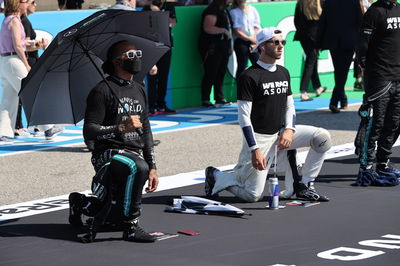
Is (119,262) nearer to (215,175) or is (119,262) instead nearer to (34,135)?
(215,175)

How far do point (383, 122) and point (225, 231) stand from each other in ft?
9.52

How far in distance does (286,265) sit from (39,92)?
2.75 metres

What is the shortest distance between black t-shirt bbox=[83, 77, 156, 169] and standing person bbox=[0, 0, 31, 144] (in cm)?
590

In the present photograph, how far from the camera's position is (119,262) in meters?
6.97

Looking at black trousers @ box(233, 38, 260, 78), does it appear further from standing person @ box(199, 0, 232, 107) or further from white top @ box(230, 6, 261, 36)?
standing person @ box(199, 0, 232, 107)

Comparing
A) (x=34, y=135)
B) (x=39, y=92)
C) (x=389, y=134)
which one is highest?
(x=39, y=92)

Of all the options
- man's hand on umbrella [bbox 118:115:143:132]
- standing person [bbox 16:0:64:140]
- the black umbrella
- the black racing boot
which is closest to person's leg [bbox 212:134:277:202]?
the black umbrella

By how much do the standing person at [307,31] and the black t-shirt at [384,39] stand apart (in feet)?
24.5

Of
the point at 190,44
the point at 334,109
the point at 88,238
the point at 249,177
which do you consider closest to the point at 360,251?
the point at 88,238

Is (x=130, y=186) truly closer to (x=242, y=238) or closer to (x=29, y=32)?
(x=242, y=238)

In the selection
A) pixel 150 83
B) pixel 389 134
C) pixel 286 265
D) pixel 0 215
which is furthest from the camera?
pixel 150 83

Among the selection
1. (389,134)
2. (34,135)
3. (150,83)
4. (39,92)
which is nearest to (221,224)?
(39,92)

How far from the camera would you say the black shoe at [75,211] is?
321 inches

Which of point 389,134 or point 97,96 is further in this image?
point 389,134
